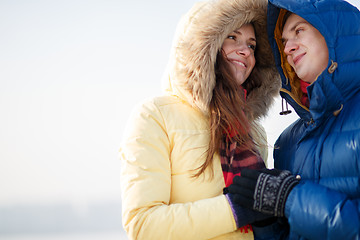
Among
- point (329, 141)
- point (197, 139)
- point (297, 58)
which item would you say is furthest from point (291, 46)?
point (197, 139)

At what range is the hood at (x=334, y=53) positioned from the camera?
1.26 meters

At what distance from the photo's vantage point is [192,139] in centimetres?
138

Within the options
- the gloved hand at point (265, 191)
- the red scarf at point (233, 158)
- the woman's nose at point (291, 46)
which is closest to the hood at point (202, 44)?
the red scarf at point (233, 158)

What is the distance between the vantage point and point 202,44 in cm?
149

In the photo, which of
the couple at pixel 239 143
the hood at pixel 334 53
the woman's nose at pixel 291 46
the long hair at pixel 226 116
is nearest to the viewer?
the couple at pixel 239 143

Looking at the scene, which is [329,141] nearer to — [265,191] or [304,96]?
[265,191]

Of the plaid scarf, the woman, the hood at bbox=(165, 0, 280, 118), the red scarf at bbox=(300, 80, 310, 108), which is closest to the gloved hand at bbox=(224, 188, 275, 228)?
the woman

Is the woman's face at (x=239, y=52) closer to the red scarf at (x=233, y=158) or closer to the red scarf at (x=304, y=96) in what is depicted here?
the red scarf at (x=304, y=96)

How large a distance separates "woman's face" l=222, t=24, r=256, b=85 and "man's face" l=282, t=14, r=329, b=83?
10.1 inches

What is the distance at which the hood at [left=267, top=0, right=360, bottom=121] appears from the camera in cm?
126

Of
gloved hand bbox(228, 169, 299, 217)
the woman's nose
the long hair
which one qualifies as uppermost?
the woman's nose

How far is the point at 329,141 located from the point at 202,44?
0.71 metres

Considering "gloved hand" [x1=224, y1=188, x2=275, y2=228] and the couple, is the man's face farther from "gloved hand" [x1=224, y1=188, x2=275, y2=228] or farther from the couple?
"gloved hand" [x1=224, y1=188, x2=275, y2=228]

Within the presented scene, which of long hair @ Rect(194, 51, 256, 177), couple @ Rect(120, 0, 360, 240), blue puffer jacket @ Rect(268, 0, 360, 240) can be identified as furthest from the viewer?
long hair @ Rect(194, 51, 256, 177)
